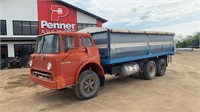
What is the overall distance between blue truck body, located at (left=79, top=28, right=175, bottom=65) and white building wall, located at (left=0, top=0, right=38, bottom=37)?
16.7 m

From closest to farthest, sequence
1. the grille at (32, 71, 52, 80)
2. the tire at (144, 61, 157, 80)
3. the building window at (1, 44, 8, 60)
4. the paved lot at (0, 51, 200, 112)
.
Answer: the paved lot at (0, 51, 200, 112), the grille at (32, 71, 52, 80), the tire at (144, 61, 157, 80), the building window at (1, 44, 8, 60)

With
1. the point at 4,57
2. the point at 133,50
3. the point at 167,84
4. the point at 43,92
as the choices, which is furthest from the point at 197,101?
the point at 4,57

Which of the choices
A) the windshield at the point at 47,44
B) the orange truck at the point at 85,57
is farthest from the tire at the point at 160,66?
the windshield at the point at 47,44

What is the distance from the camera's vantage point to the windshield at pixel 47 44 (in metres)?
5.99

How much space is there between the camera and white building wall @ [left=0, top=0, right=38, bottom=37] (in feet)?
69.5

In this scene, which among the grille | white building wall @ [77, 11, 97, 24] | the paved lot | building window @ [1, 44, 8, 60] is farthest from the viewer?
white building wall @ [77, 11, 97, 24]

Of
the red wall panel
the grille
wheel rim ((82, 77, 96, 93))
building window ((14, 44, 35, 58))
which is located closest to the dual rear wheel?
wheel rim ((82, 77, 96, 93))

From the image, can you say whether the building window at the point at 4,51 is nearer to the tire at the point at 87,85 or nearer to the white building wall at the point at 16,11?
the white building wall at the point at 16,11

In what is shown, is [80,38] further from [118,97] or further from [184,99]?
[184,99]

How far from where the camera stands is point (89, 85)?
22.1 ft

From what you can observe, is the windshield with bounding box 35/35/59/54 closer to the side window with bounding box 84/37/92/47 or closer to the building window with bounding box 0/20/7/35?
the side window with bounding box 84/37/92/47

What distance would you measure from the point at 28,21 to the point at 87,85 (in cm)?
1842

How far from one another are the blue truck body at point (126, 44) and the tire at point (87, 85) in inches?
37.3

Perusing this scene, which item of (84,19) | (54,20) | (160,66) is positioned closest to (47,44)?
(160,66)
